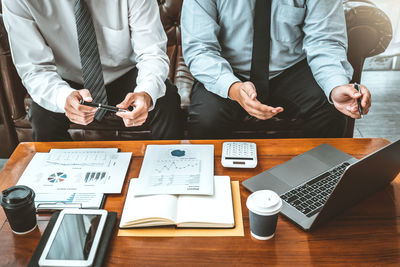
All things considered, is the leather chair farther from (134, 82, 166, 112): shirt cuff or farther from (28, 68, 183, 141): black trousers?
(134, 82, 166, 112): shirt cuff

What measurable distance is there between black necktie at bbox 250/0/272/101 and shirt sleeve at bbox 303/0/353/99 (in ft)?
0.56

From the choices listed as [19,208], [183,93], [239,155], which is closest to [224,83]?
[183,93]

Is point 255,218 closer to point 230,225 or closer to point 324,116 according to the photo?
point 230,225

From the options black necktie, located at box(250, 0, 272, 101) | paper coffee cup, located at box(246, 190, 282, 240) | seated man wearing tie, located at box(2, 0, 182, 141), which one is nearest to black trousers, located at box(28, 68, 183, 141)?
seated man wearing tie, located at box(2, 0, 182, 141)

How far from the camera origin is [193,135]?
147cm

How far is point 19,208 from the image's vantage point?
75cm

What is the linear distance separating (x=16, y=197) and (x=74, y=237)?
6.0 inches

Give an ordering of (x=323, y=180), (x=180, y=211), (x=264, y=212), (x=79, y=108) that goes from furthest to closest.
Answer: (x=79, y=108) → (x=323, y=180) → (x=180, y=211) → (x=264, y=212)

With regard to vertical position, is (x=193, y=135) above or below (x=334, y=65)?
below

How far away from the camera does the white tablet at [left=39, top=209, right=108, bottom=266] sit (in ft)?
2.29

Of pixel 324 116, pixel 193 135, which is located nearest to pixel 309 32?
pixel 324 116

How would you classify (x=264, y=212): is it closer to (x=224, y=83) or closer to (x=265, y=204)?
(x=265, y=204)

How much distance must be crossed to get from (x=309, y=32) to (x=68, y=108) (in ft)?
3.22

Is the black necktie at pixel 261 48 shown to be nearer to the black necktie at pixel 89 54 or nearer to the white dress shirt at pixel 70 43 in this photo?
the white dress shirt at pixel 70 43
